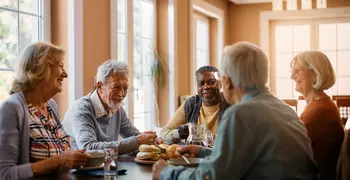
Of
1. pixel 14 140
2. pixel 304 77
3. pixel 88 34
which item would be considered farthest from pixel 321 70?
pixel 88 34

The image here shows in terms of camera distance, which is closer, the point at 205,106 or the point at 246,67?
the point at 246,67

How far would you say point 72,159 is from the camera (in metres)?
2.04

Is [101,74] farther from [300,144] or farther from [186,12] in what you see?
[186,12]

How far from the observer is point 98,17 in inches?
152

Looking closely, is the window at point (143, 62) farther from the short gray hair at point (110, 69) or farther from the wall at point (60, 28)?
the short gray hair at point (110, 69)

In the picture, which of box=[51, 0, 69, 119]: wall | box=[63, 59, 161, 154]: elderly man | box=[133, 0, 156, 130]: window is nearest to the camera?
box=[63, 59, 161, 154]: elderly man

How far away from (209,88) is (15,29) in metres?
1.39

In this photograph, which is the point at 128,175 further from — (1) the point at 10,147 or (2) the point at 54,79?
(2) the point at 54,79

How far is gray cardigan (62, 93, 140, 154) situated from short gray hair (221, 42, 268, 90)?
3.46 ft

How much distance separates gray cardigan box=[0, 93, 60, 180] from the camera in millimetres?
1966

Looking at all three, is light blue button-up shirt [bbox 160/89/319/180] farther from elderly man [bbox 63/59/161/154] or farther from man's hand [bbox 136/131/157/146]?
elderly man [bbox 63/59/161/154]

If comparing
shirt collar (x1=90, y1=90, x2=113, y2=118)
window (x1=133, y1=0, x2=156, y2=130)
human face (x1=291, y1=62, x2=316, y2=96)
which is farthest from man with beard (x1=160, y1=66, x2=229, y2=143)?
window (x1=133, y1=0, x2=156, y2=130)

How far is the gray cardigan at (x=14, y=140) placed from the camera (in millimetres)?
1966

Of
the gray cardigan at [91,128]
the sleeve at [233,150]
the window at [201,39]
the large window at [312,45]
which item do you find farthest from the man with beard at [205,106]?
the large window at [312,45]
